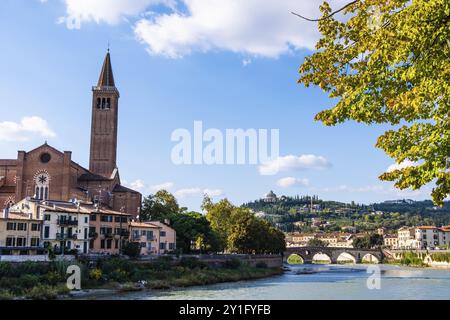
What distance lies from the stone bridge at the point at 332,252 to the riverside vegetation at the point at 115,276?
64161 mm

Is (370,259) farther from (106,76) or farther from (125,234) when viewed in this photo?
(125,234)

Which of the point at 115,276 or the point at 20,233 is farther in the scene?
the point at 20,233

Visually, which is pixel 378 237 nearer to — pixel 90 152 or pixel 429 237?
pixel 429 237

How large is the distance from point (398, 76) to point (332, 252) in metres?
124

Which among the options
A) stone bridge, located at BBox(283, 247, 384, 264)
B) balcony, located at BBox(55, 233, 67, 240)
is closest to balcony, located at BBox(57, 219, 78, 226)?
balcony, located at BBox(55, 233, 67, 240)

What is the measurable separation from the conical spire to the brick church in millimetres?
6288

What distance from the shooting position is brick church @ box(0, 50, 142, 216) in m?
67.4

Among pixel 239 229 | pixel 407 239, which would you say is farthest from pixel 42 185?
pixel 407 239

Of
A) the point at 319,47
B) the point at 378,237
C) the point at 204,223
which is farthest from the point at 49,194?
the point at 378,237

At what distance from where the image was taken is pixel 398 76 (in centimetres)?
809

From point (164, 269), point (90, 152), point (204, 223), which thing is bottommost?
point (164, 269)

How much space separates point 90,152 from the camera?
79.9m

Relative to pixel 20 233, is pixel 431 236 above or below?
below
